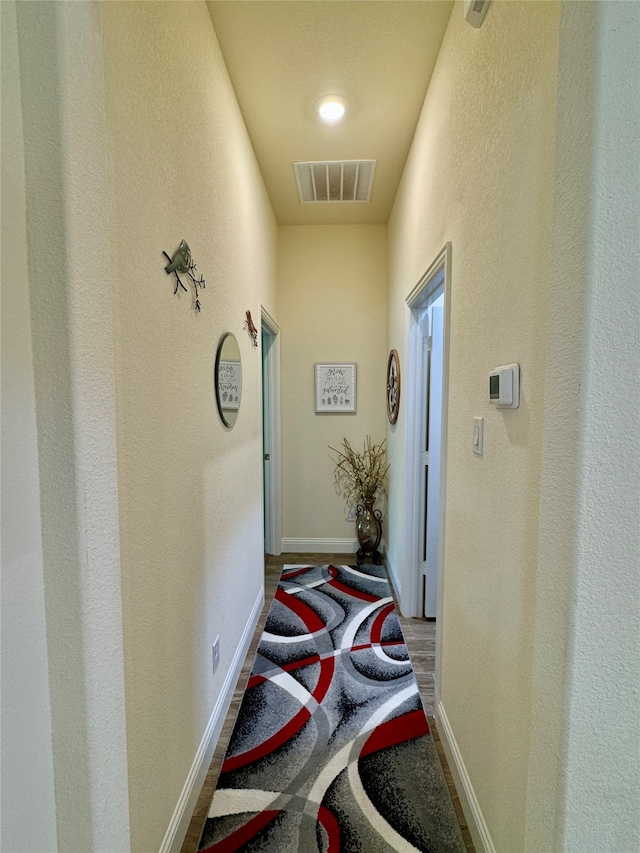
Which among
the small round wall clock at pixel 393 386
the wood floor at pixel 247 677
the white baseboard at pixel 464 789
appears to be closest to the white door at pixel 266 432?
the wood floor at pixel 247 677

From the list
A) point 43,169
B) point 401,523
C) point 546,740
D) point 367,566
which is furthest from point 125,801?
point 367,566

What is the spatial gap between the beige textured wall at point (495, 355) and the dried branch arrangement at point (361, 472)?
1664 millimetres

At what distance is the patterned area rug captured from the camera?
1147 millimetres

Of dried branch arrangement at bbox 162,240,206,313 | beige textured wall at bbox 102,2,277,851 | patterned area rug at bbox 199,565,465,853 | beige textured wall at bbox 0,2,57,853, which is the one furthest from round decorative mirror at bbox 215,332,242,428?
patterned area rug at bbox 199,565,465,853

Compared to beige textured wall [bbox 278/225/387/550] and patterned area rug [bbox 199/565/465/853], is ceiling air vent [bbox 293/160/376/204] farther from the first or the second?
patterned area rug [bbox 199/565/465/853]

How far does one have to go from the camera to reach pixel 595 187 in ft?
1.97

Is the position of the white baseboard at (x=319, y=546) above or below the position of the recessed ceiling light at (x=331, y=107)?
below

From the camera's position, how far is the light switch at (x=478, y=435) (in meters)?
1.15

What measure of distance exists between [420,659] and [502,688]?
1101 millimetres

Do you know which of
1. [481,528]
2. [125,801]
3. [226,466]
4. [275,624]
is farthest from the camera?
[275,624]

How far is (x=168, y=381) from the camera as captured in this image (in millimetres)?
1095

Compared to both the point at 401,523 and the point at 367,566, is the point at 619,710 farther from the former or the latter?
the point at 367,566

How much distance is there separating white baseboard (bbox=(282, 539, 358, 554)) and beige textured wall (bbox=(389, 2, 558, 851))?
183 cm

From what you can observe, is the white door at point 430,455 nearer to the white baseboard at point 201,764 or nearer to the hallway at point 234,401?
the hallway at point 234,401
